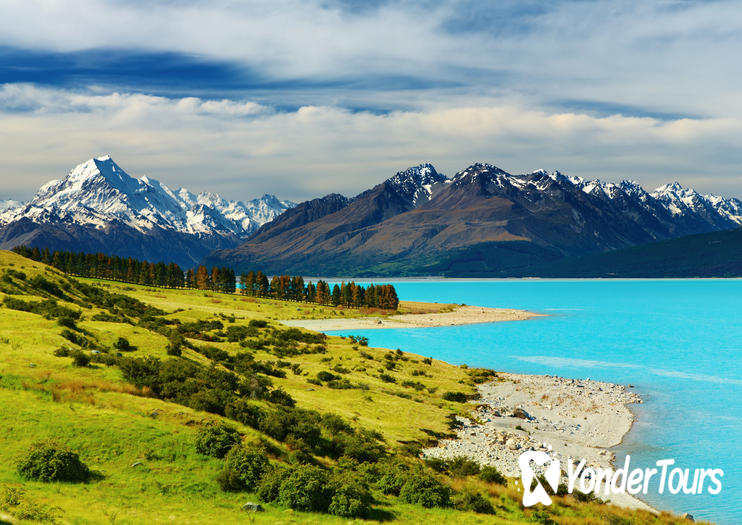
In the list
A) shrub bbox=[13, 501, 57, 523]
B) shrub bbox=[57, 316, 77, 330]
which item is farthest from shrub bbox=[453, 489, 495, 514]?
shrub bbox=[57, 316, 77, 330]

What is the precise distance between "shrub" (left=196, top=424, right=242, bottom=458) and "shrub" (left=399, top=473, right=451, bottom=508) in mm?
8906

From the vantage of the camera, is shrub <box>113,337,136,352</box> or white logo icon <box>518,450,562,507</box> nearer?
white logo icon <box>518,450,562,507</box>

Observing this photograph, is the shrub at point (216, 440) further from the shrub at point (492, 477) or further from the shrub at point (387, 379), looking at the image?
the shrub at point (387, 379)

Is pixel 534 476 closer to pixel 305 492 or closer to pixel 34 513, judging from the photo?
pixel 305 492

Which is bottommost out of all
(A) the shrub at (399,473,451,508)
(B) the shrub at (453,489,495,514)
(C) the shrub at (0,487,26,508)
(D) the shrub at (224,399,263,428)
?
(B) the shrub at (453,489,495,514)

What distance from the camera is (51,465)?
68.2 feet

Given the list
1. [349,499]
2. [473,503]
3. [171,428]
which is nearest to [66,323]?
[171,428]

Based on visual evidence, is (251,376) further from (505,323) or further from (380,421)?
(505,323)

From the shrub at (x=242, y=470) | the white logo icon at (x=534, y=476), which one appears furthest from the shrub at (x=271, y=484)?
the white logo icon at (x=534, y=476)

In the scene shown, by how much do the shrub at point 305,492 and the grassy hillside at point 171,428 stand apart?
1.43 feet

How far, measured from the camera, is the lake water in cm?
4309

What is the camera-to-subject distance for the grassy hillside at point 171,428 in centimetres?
2066

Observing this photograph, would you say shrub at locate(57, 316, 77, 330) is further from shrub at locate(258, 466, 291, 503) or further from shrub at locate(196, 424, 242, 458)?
shrub at locate(258, 466, 291, 503)

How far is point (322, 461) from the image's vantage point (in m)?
30.0
